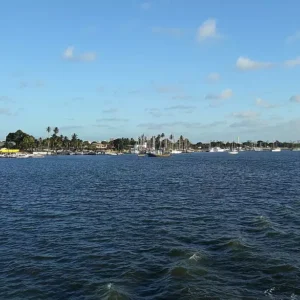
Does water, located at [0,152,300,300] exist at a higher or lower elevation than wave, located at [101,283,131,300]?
higher

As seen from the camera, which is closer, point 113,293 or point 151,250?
point 113,293

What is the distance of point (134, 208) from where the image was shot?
47.2 metres

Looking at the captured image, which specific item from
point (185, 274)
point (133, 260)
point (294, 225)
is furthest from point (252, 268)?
point (294, 225)

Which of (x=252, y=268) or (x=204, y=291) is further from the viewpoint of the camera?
(x=252, y=268)

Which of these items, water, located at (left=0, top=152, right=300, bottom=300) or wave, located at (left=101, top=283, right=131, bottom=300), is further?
water, located at (left=0, top=152, right=300, bottom=300)

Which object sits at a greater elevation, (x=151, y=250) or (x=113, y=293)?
(x=151, y=250)

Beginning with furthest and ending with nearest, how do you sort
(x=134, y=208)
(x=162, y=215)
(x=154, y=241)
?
(x=134, y=208), (x=162, y=215), (x=154, y=241)

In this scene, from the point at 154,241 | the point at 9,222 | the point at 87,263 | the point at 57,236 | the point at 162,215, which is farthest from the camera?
the point at 162,215

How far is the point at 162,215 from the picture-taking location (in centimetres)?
4197

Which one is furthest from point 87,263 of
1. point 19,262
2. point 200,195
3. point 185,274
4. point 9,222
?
point 200,195

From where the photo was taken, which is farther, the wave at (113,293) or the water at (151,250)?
the water at (151,250)

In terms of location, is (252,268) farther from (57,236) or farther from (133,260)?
(57,236)

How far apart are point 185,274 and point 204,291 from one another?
8.62 feet

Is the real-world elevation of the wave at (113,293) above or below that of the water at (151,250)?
below
